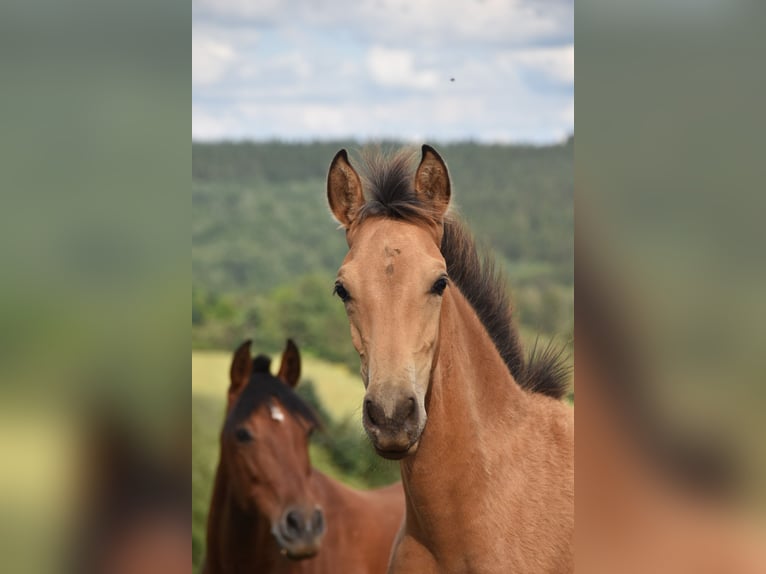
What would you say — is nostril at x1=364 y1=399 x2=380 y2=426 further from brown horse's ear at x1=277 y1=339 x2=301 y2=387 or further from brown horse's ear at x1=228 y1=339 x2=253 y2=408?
brown horse's ear at x1=277 y1=339 x2=301 y2=387

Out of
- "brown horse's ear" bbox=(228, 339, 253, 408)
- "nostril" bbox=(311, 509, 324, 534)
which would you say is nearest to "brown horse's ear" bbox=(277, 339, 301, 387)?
"brown horse's ear" bbox=(228, 339, 253, 408)

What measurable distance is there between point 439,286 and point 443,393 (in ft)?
1.19

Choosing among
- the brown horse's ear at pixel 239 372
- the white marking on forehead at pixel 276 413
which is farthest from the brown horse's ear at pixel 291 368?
the white marking on forehead at pixel 276 413

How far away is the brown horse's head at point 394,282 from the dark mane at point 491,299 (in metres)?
0.08

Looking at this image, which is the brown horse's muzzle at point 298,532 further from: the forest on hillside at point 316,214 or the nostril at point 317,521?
the forest on hillside at point 316,214

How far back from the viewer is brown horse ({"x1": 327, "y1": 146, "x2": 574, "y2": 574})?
7.97 ft

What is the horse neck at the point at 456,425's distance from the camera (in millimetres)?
2656

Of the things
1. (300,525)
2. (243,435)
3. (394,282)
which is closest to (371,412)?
(394,282)

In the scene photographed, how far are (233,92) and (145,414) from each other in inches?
669

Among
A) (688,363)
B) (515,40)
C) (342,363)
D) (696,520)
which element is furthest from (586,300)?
(515,40)

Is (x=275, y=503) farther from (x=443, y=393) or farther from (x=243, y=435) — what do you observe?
(x=443, y=393)

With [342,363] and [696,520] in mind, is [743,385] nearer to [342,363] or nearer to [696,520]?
[696,520]

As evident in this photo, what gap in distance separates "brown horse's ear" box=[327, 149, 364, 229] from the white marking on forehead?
1.59 meters

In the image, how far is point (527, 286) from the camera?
14906mm
